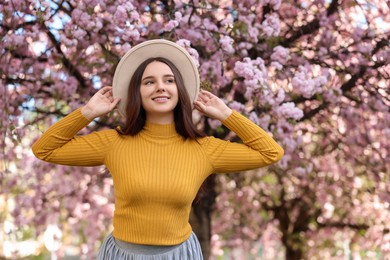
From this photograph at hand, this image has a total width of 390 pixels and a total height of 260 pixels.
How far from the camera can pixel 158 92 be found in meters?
3.12

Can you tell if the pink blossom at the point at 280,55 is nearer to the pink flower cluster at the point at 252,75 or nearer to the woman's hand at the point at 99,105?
A: the pink flower cluster at the point at 252,75

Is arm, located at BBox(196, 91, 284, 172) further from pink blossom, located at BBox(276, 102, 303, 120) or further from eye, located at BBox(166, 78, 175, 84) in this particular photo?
pink blossom, located at BBox(276, 102, 303, 120)

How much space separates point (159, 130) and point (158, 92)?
16 centimetres

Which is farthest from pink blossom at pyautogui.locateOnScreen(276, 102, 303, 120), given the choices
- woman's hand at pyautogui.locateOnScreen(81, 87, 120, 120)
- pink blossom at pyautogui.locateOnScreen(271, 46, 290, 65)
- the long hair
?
woman's hand at pyautogui.locateOnScreen(81, 87, 120, 120)

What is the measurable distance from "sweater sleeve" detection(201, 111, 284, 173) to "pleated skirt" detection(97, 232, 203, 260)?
354mm

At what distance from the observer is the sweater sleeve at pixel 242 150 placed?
319 centimetres

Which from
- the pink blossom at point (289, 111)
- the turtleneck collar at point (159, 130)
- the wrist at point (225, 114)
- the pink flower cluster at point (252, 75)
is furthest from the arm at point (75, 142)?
the pink blossom at point (289, 111)

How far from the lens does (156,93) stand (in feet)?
10.2

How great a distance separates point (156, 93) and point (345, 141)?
389 centimetres

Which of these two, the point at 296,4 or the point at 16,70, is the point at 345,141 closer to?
the point at 296,4

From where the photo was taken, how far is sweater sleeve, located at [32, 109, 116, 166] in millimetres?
3090

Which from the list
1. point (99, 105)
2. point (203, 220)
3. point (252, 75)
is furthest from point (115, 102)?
point (203, 220)

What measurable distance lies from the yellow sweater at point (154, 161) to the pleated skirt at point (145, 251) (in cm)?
3

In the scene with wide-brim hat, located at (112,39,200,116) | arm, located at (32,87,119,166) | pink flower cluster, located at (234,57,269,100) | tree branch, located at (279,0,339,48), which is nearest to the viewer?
arm, located at (32,87,119,166)
